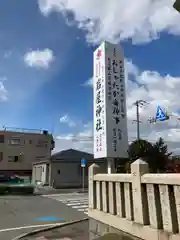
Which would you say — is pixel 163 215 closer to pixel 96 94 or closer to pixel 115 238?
pixel 115 238

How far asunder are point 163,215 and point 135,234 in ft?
4.70

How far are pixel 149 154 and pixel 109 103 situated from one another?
75.3 ft

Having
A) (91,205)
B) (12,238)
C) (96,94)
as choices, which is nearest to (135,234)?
(91,205)

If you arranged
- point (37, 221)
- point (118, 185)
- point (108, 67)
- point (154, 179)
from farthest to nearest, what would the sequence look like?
1. point (108, 67)
2. point (37, 221)
3. point (118, 185)
4. point (154, 179)

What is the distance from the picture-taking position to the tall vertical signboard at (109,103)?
13.8 m

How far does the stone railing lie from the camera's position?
6699mm

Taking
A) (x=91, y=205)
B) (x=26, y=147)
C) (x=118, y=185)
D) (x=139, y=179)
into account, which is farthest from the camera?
(x=26, y=147)

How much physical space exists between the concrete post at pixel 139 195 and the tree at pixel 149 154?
84.9 feet

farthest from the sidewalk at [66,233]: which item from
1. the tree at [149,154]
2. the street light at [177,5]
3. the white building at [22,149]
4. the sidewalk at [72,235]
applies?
the white building at [22,149]

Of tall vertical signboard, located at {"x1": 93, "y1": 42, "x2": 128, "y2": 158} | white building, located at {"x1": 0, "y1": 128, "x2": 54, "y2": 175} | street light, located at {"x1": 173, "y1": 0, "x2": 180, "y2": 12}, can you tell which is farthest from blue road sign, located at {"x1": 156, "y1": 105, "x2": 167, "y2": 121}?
white building, located at {"x1": 0, "y1": 128, "x2": 54, "y2": 175}

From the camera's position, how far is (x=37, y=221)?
13305mm

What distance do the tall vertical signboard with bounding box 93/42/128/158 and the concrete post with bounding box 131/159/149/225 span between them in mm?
5551

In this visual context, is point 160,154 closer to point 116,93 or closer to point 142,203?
point 116,93

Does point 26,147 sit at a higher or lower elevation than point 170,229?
higher
